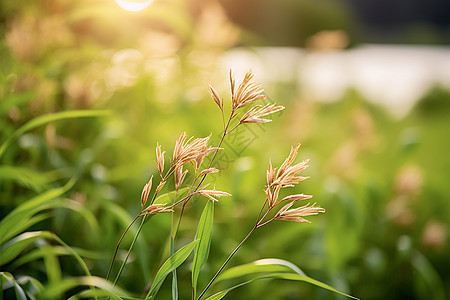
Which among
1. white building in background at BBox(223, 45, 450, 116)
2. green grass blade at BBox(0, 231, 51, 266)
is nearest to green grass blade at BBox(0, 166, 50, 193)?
green grass blade at BBox(0, 231, 51, 266)

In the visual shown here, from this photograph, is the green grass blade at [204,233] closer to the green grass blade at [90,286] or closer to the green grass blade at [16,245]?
the green grass blade at [90,286]

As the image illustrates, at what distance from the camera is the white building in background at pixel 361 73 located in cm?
→ 272

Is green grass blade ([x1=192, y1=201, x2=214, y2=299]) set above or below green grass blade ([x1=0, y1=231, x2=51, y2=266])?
above

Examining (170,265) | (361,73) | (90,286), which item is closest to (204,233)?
(170,265)

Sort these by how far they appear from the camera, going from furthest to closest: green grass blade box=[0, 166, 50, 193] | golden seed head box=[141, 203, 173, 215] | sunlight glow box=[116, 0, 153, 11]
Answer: sunlight glow box=[116, 0, 153, 11] → green grass blade box=[0, 166, 50, 193] → golden seed head box=[141, 203, 173, 215]

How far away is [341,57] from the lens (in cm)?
676

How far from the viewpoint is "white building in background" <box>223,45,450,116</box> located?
8.92ft

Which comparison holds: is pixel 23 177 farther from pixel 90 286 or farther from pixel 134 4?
pixel 134 4

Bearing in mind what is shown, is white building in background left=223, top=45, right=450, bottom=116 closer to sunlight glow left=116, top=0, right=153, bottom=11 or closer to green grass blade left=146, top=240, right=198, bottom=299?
sunlight glow left=116, top=0, right=153, bottom=11

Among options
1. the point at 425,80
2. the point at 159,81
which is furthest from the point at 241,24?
the point at 159,81

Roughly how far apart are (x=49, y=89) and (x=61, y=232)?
0.32m

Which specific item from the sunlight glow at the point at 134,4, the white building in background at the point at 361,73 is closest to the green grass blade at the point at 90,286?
the sunlight glow at the point at 134,4

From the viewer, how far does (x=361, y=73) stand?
6609 mm

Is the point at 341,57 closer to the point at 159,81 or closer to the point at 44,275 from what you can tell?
the point at 159,81
